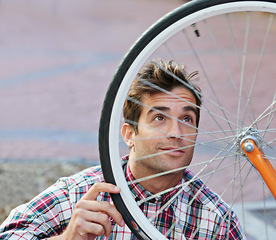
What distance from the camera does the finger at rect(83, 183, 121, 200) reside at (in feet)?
4.81

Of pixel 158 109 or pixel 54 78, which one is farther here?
pixel 54 78

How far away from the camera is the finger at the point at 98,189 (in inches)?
57.7

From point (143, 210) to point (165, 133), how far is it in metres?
0.30

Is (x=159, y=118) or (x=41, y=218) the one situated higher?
(x=159, y=118)

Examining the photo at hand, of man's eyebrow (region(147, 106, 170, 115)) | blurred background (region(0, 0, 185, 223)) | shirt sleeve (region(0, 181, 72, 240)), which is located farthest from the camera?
blurred background (region(0, 0, 185, 223))

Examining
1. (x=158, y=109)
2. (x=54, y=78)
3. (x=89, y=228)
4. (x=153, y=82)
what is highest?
(x=54, y=78)

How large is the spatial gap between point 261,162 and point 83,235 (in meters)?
0.60

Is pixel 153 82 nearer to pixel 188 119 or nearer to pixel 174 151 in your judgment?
pixel 188 119

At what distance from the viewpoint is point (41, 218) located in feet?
5.24

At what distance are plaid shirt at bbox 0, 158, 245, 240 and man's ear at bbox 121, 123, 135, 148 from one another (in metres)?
0.10

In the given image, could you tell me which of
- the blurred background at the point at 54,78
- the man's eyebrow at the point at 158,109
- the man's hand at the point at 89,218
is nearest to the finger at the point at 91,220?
the man's hand at the point at 89,218

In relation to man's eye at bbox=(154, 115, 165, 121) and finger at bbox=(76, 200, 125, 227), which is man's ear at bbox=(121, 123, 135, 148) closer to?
man's eye at bbox=(154, 115, 165, 121)

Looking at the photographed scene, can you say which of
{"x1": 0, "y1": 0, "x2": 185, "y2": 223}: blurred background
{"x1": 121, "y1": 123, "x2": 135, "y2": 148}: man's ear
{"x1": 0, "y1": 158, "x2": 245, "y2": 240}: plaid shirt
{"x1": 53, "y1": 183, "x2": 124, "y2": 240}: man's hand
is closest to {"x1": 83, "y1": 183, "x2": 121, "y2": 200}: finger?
{"x1": 53, "y1": 183, "x2": 124, "y2": 240}: man's hand

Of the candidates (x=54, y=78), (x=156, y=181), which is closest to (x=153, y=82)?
(x=156, y=181)
